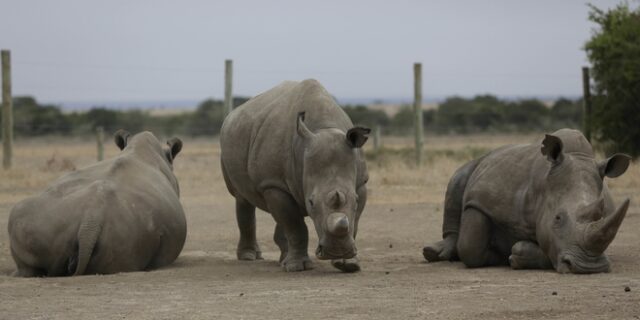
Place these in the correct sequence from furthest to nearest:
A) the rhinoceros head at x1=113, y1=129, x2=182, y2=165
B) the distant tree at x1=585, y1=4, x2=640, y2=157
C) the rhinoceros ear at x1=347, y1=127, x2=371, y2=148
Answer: the distant tree at x1=585, y1=4, x2=640, y2=157
the rhinoceros head at x1=113, y1=129, x2=182, y2=165
the rhinoceros ear at x1=347, y1=127, x2=371, y2=148

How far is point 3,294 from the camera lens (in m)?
9.34

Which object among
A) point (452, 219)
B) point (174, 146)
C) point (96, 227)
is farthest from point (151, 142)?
point (452, 219)

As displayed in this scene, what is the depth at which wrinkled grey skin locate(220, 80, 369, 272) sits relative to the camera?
9.93 m

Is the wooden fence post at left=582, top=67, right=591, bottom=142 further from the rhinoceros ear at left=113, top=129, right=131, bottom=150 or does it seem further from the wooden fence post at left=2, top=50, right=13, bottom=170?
the rhinoceros ear at left=113, top=129, right=131, bottom=150

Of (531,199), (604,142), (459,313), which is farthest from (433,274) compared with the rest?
(604,142)

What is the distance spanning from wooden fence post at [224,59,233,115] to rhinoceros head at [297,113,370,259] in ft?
47.0

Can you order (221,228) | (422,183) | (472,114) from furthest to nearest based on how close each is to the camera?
(472,114)
(422,183)
(221,228)

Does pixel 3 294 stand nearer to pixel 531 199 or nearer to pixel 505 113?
pixel 531 199

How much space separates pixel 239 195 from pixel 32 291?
11.0 feet

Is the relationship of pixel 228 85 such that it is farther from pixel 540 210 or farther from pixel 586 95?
pixel 540 210

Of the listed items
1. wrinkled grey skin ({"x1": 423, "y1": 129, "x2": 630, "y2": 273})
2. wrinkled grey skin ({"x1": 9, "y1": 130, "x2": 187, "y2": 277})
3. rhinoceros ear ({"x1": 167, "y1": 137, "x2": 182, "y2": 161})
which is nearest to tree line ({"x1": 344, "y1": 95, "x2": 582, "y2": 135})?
rhinoceros ear ({"x1": 167, "y1": 137, "x2": 182, "y2": 161})

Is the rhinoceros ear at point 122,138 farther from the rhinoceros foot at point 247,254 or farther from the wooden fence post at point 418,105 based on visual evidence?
the wooden fence post at point 418,105

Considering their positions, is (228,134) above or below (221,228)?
above

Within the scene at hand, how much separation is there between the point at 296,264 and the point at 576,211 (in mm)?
2491
